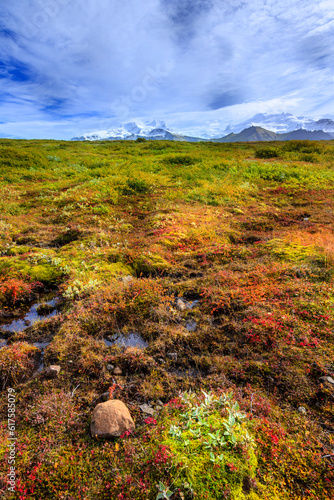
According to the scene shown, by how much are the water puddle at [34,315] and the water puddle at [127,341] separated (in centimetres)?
211

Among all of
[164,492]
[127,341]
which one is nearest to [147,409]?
[164,492]

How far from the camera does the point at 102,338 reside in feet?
18.5

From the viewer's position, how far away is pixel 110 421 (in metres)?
3.68

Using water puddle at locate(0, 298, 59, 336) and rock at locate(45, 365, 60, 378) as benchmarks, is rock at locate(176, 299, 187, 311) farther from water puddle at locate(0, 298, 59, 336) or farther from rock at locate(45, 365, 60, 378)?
water puddle at locate(0, 298, 59, 336)

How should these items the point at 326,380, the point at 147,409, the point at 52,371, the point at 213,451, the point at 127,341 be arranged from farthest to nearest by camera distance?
1. the point at 127,341
2. the point at 52,371
3. the point at 326,380
4. the point at 147,409
5. the point at 213,451

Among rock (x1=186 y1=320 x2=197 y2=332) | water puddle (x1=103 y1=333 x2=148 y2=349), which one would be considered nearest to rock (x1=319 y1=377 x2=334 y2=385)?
rock (x1=186 y1=320 x2=197 y2=332)

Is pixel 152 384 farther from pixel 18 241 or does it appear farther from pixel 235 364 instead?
pixel 18 241

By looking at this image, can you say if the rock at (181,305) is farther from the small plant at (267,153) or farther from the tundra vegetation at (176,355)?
the small plant at (267,153)

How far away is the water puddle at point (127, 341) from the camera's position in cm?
554

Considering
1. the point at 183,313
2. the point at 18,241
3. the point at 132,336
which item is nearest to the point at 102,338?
the point at 132,336

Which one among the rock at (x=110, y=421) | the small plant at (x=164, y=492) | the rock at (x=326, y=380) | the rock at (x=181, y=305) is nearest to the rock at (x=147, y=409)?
A: the rock at (x=110, y=421)

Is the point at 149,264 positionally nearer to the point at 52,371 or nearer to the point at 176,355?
the point at 176,355

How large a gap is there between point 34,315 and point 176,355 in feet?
14.4

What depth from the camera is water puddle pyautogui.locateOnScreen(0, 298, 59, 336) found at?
606 cm
